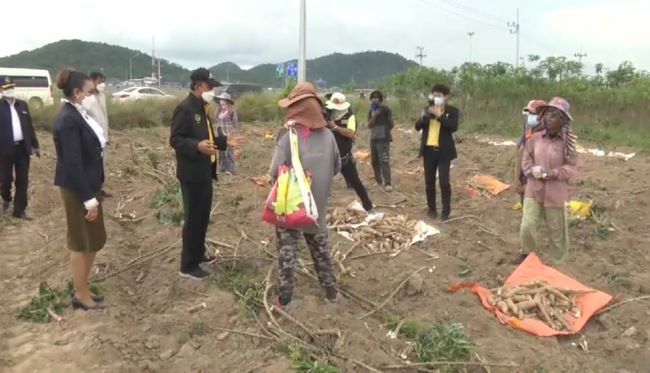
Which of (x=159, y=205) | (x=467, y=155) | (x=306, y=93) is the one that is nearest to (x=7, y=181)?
(x=159, y=205)

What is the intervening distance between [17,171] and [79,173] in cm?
371

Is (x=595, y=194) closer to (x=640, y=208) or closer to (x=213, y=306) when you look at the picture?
(x=640, y=208)

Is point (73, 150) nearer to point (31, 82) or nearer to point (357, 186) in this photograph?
point (357, 186)

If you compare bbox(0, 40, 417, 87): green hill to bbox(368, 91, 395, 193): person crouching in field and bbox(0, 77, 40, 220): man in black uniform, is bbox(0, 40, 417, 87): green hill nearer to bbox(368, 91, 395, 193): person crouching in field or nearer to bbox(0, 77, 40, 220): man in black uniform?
bbox(368, 91, 395, 193): person crouching in field

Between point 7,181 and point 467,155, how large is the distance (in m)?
9.98

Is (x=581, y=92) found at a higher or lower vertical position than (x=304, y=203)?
higher

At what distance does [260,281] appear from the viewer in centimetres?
506

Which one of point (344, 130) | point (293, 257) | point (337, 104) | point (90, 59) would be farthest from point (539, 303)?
point (90, 59)

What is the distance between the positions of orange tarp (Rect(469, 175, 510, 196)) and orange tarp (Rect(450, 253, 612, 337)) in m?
4.06

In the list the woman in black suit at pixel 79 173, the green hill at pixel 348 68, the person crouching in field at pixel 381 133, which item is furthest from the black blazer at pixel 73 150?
the green hill at pixel 348 68

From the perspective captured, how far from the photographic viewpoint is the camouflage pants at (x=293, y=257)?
430 cm

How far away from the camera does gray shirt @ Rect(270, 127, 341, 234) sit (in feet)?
13.9

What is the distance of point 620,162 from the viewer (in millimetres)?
12297

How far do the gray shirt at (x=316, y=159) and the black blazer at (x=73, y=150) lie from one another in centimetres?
127
